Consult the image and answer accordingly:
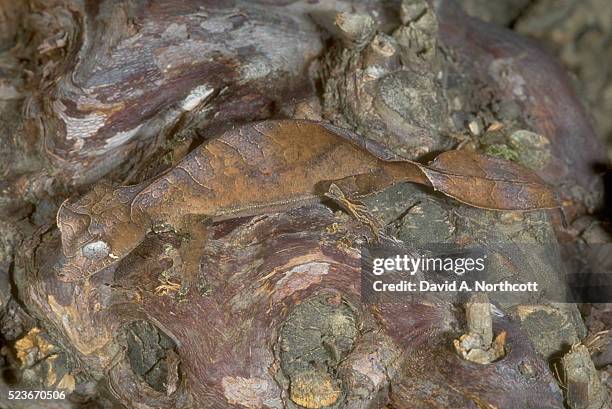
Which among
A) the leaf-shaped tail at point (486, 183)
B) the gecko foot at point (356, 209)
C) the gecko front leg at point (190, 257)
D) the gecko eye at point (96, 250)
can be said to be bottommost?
the gecko eye at point (96, 250)

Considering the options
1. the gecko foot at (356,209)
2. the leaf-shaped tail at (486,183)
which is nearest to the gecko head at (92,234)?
the gecko foot at (356,209)

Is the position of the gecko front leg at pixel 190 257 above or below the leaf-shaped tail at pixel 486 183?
below

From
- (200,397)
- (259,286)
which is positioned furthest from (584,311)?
(200,397)

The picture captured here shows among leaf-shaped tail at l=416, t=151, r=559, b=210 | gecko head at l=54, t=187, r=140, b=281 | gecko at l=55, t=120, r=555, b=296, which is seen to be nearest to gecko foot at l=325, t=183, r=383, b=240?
gecko at l=55, t=120, r=555, b=296

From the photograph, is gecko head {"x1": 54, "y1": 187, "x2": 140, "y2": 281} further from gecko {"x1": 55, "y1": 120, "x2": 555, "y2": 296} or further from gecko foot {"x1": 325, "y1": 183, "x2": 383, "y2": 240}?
gecko foot {"x1": 325, "y1": 183, "x2": 383, "y2": 240}

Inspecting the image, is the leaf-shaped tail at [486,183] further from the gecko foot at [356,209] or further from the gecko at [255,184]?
the gecko foot at [356,209]

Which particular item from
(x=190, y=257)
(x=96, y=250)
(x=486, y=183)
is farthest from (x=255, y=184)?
(x=486, y=183)

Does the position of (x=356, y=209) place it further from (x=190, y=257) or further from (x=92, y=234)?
(x=92, y=234)

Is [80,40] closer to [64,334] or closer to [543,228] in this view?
[64,334]
